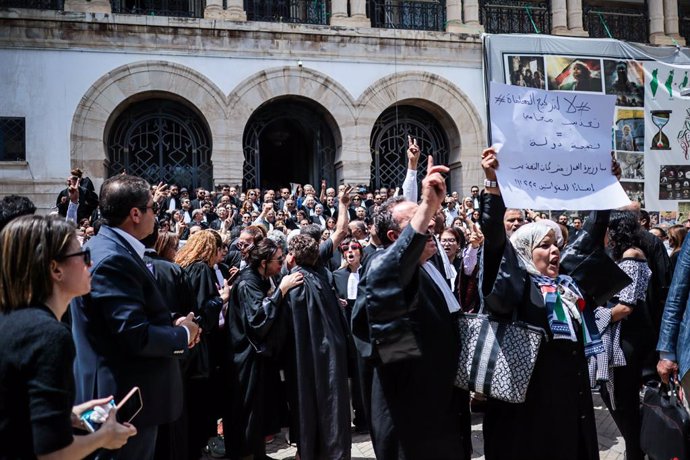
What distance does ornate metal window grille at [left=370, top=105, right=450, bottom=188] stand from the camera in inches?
705

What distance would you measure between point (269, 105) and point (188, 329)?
1483cm

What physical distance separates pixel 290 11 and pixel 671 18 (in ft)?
44.5

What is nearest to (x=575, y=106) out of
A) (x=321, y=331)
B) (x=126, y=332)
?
(x=321, y=331)

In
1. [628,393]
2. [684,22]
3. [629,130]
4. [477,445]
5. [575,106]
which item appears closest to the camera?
[575,106]

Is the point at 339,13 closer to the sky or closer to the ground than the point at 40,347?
closer to the sky

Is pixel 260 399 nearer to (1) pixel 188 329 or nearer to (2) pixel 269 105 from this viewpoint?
(1) pixel 188 329

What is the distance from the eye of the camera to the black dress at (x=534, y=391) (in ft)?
10.0

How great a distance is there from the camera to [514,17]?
66.2 feet

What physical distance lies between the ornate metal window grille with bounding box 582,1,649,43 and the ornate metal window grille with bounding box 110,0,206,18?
529 inches

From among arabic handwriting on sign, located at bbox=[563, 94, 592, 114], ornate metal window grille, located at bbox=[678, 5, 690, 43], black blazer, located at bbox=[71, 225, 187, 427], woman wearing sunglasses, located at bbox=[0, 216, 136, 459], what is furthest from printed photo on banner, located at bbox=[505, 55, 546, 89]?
woman wearing sunglasses, located at bbox=[0, 216, 136, 459]

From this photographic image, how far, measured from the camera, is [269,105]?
17.3 m

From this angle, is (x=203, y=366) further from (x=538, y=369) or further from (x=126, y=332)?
(x=538, y=369)

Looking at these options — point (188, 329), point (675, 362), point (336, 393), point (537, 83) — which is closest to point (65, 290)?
point (188, 329)

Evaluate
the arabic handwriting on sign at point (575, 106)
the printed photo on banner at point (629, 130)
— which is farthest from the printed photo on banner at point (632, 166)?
the arabic handwriting on sign at point (575, 106)
